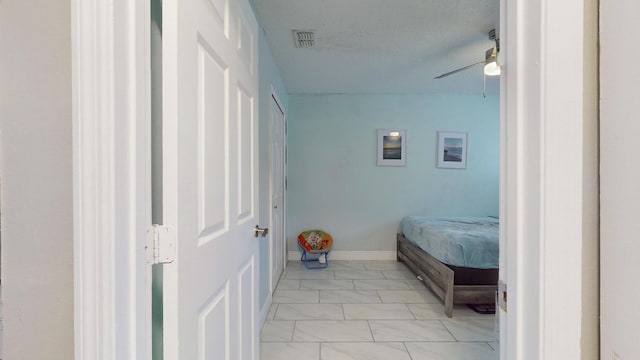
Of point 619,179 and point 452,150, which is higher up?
point 452,150

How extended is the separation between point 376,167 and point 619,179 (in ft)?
13.2

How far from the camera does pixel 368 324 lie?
249cm

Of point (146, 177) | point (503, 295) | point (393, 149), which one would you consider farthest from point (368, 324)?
point (393, 149)

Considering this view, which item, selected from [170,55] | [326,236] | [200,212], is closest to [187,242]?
[200,212]

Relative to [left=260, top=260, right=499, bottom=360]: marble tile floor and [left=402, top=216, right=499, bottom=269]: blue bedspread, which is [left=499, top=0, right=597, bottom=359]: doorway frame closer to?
[left=260, top=260, right=499, bottom=360]: marble tile floor

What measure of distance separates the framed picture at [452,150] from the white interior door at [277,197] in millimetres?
2366

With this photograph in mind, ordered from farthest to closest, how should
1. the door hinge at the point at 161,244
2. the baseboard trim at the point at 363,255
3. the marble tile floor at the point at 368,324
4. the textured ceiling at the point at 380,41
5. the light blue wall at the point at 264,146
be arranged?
the baseboard trim at the point at 363,255 < the light blue wall at the point at 264,146 < the textured ceiling at the point at 380,41 < the marble tile floor at the point at 368,324 < the door hinge at the point at 161,244

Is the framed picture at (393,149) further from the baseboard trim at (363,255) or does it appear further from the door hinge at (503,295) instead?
the door hinge at (503,295)

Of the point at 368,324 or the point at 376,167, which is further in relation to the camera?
the point at 376,167

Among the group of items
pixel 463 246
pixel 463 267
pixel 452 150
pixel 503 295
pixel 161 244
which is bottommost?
pixel 463 267

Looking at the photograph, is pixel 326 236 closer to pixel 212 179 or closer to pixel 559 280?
pixel 212 179

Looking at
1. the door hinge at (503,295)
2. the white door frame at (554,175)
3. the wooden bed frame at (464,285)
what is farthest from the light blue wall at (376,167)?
the white door frame at (554,175)

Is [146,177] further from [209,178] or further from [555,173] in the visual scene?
[555,173]

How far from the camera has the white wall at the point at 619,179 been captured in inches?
20.5
